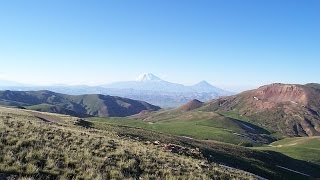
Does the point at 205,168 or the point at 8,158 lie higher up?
the point at 8,158

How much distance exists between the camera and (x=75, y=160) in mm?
21828

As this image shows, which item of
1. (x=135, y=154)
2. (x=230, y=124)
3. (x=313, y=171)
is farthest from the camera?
(x=230, y=124)

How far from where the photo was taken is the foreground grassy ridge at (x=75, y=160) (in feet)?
63.3

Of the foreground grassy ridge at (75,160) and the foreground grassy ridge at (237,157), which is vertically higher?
the foreground grassy ridge at (75,160)

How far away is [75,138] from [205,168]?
32.6 feet

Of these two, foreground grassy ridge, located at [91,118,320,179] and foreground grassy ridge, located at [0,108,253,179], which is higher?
foreground grassy ridge, located at [0,108,253,179]

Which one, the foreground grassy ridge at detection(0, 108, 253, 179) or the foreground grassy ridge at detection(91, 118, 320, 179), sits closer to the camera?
the foreground grassy ridge at detection(0, 108, 253, 179)

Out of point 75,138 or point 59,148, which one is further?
point 75,138

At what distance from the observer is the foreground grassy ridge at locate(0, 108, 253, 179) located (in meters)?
19.3

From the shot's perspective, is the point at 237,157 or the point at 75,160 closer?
the point at 75,160

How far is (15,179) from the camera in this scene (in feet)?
55.9

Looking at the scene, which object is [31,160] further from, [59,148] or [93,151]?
[93,151]

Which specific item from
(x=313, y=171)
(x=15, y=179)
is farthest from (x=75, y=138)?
(x=313, y=171)

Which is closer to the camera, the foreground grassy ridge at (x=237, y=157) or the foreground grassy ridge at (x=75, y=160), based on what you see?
the foreground grassy ridge at (x=75, y=160)
